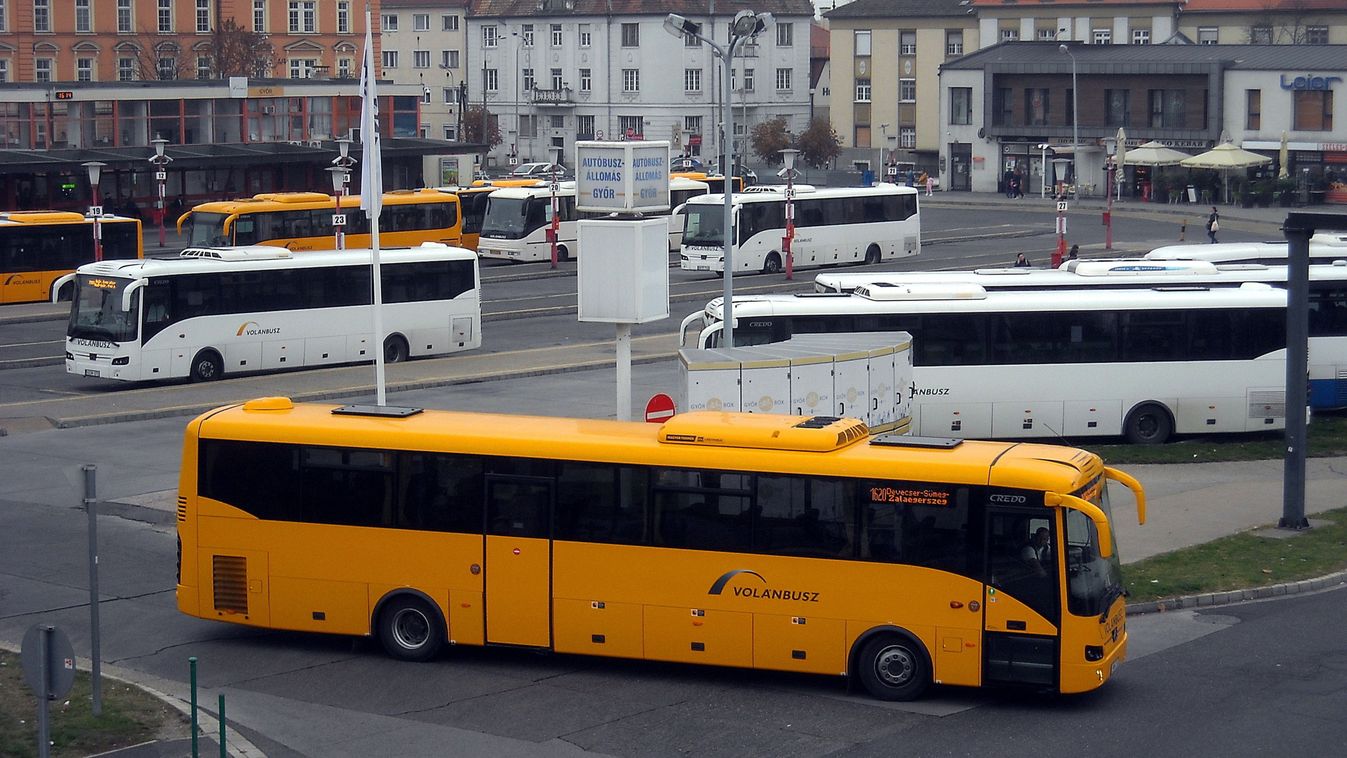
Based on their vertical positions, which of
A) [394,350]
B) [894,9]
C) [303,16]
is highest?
[894,9]

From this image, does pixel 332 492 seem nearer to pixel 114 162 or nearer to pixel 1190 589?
pixel 1190 589

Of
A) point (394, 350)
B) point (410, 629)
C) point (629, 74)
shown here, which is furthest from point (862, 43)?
point (410, 629)

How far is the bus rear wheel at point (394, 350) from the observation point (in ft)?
123

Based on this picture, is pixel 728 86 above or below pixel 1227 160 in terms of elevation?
below

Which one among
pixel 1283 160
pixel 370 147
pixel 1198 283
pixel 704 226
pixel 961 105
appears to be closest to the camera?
pixel 370 147

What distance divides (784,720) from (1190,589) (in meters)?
6.26

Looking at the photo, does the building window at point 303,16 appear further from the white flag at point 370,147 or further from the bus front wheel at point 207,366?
the white flag at point 370,147

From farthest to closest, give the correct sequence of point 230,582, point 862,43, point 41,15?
1. point 862,43
2. point 41,15
3. point 230,582

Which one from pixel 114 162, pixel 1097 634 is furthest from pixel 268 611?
pixel 114 162

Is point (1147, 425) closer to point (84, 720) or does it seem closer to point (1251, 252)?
point (1251, 252)

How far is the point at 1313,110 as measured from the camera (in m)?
80.0

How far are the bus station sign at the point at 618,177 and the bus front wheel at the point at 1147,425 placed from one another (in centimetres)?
1212

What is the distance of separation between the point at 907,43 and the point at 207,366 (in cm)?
8268

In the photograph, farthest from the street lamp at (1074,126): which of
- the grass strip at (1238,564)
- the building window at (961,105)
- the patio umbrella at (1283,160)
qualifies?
the grass strip at (1238,564)
